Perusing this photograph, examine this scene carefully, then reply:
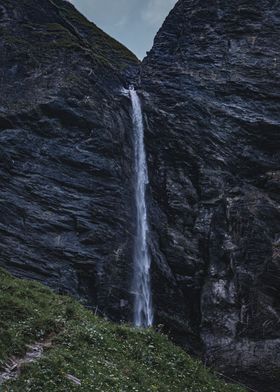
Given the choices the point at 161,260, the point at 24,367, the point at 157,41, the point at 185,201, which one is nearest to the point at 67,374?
the point at 24,367

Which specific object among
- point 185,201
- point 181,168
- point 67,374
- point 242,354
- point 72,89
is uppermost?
point 72,89

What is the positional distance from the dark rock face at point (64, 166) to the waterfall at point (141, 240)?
64 cm

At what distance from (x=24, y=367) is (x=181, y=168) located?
22.9 meters

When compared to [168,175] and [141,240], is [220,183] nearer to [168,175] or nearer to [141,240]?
[168,175]

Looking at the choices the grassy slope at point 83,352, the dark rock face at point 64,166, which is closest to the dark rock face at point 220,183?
the dark rock face at point 64,166

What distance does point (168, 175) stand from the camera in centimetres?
3503

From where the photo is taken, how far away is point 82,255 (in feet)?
99.8

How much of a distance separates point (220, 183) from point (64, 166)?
1086 centimetres

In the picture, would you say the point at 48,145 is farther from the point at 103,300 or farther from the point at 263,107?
the point at 263,107

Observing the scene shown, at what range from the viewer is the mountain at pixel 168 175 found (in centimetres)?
2900

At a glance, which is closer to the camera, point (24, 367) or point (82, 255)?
point (24, 367)

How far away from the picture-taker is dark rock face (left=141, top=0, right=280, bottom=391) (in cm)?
2838

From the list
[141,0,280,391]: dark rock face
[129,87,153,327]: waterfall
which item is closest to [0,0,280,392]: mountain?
[141,0,280,391]: dark rock face

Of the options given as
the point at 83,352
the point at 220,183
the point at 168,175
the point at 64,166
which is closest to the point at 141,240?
the point at 168,175
